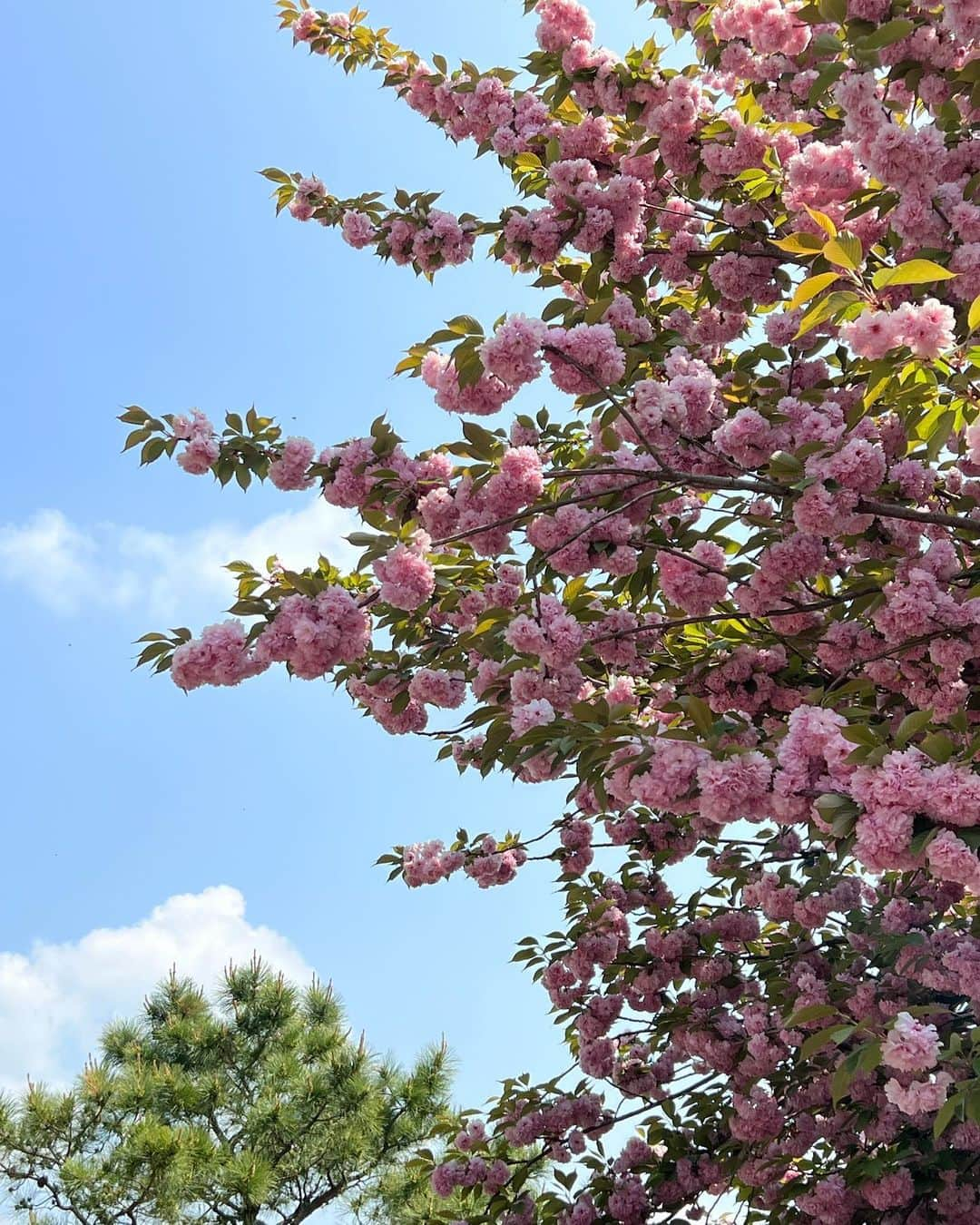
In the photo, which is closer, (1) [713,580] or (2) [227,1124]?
(1) [713,580]

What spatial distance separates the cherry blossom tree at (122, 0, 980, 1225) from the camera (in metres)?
2.37

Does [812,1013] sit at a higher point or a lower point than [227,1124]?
lower

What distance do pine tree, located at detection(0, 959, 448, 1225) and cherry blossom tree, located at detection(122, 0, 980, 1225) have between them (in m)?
5.19

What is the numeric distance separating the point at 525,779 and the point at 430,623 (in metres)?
0.82

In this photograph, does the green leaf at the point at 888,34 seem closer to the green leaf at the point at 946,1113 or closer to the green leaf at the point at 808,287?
the green leaf at the point at 808,287

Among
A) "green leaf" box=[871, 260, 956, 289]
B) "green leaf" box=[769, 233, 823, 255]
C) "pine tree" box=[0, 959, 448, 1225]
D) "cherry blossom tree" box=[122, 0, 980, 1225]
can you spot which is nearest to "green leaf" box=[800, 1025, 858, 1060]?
"cherry blossom tree" box=[122, 0, 980, 1225]

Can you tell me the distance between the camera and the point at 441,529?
9.82ft

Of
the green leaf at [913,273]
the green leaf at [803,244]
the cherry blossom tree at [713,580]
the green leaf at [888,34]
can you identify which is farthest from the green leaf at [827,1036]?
the green leaf at [888,34]

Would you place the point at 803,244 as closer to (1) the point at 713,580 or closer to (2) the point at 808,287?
(2) the point at 808,287

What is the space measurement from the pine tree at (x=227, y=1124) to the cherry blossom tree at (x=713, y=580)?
17.0 ft

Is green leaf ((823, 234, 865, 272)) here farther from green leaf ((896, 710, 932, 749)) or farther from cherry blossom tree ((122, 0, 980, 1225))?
green leaf ((896, 710, 932, 749))

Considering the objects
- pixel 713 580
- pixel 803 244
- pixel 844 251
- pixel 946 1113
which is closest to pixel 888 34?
pixel 803 244

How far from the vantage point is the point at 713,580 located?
3.26 m

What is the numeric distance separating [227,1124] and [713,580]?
9.48m
